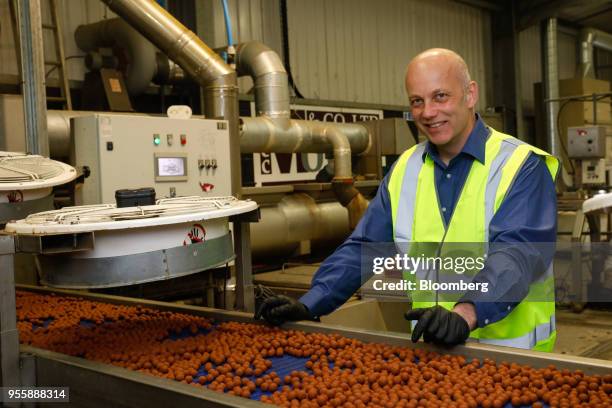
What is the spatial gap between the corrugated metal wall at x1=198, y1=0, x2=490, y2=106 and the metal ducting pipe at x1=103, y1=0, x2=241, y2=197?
1636 millimetres

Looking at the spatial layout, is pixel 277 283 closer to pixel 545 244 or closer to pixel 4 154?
pixel 4 154

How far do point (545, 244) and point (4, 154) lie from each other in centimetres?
201

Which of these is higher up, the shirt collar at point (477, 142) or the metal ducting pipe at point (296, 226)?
the shirt collar at point (477, 142)

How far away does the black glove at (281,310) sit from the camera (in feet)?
6.19

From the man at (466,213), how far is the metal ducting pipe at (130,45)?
360 cm

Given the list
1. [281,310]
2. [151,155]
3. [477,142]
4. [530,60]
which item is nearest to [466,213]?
[477,142]

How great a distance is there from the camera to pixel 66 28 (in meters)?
5.31

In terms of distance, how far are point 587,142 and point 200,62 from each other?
3791 millimetres

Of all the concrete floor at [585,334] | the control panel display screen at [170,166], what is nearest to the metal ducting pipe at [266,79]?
the control panel display screen at [170,166]

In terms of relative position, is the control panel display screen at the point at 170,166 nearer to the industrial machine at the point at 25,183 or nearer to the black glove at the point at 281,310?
the industrial machine at the point at 25,183

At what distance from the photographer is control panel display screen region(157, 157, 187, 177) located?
368 centimetres

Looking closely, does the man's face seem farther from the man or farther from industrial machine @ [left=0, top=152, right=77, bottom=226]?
industrial machine @ [left=0, top=152, right=77, bottom=226]

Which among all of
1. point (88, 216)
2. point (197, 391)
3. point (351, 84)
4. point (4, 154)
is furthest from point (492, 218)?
point (351, 84)

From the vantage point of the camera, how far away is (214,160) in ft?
13.1
